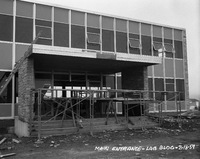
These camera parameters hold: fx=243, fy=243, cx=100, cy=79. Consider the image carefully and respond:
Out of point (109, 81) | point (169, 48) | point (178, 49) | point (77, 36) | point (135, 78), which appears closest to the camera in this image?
point (135, 78)

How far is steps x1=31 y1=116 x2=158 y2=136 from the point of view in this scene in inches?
433

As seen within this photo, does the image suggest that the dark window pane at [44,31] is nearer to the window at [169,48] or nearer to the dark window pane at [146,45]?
the dark window pane at [146,45]

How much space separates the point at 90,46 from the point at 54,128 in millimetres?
8037

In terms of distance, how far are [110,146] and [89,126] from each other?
309 cm

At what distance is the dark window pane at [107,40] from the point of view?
18.2m

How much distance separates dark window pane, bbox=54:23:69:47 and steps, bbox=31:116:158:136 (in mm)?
6468

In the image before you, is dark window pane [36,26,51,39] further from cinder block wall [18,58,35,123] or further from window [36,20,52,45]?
cinder block wall [18,58,35,123]

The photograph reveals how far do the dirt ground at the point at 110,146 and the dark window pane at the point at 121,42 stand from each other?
821 cm

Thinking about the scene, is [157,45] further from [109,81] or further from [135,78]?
[135,78]

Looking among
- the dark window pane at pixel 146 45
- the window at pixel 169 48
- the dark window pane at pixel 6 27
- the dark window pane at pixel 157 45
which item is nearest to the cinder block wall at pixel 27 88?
the dark window pane at pixel 6 27

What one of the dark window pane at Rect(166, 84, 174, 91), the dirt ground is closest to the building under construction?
the dark window pane at Rect(166, 84, 174, 91)

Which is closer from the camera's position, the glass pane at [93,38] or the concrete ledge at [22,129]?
the concrete ledge at [22,129]

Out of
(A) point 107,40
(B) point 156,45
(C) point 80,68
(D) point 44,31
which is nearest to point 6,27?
(D) point 44,31

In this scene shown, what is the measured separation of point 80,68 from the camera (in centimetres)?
1612
